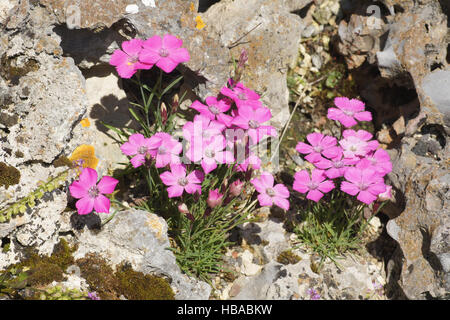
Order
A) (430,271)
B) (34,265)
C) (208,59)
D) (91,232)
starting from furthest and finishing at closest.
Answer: (208,59)
(430,271)
(91,232)
(34,265)

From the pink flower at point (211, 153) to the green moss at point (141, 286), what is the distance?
83 centimetres

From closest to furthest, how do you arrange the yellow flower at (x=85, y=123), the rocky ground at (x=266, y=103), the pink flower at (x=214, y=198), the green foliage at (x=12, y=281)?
the green foliage at (x=12, y=281)
the pink flower at (x=214, y=198)
the rocky ground at (x=266, y=103)
the yellow flower at (x=85, y=123)

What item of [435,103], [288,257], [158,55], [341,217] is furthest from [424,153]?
[158,55]

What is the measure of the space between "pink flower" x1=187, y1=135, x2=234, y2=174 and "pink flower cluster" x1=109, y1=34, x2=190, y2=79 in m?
0.55

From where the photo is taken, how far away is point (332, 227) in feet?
12.2

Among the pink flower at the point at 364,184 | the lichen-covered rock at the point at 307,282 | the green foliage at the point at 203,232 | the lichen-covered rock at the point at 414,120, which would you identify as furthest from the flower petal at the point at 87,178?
the lichen-covered rock at the point at 414,120

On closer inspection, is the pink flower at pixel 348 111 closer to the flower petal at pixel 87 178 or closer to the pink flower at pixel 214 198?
the pink flower at pixel 214 198

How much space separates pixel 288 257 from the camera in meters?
3.58

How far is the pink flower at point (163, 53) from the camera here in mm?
2975

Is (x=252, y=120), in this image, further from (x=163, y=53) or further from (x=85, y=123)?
(x=85, y=123)

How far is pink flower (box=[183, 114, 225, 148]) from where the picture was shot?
2.97m

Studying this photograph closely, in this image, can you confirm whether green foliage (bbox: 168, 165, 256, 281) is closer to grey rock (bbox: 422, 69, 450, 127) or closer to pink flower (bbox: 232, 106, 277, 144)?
pink flower (bbox: 232, 106, 277, 144)
